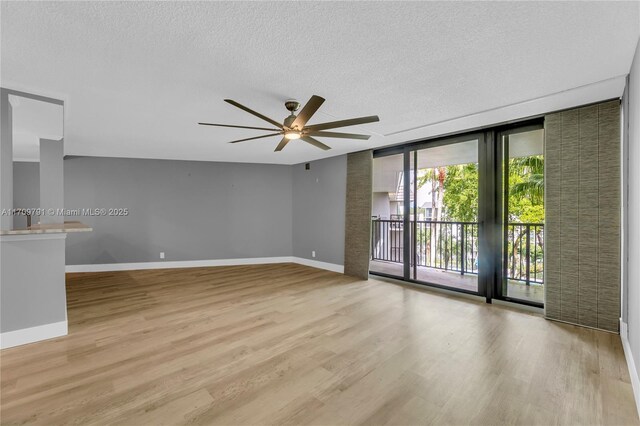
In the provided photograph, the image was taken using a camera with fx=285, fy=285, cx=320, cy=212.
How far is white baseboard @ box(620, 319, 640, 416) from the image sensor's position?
182 centimetres

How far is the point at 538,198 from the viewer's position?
3.85m

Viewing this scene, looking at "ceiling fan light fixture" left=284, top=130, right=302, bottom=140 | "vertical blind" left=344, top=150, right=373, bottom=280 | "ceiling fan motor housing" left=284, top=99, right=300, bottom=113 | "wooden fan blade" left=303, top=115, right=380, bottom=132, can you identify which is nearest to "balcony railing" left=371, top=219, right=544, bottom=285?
"vertical blind" left=344, top=150, right=373, bottom=280

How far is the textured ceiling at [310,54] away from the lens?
63.8 inches

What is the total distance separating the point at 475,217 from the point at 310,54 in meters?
4.08

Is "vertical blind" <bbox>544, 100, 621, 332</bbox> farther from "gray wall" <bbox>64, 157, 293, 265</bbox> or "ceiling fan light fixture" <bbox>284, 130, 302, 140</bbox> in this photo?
"gray wall" <bbox>64, 157, 293, 265</bbox>

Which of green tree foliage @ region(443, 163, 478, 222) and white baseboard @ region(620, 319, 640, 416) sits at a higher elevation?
green tree foliage @ region(443, 163, 478, 222)

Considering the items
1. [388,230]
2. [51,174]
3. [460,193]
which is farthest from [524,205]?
[51,174]

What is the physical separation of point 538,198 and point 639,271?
225 cm

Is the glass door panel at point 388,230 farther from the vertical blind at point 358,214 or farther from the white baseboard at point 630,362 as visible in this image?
the white baseboard at point 630,362

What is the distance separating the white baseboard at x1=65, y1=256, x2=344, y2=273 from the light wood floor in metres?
2.45

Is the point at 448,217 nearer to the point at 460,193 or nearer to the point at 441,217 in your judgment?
the point at 441,217

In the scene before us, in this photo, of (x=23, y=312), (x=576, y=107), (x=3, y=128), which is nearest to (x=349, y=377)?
(x=23, y=312)

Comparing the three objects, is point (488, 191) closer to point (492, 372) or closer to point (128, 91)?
point (492, 372)

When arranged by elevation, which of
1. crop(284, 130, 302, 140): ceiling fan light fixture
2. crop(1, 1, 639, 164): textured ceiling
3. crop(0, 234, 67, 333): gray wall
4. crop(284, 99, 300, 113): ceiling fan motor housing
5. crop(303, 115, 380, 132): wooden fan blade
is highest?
crop(1, 1, 639, 164): textured ceiling
